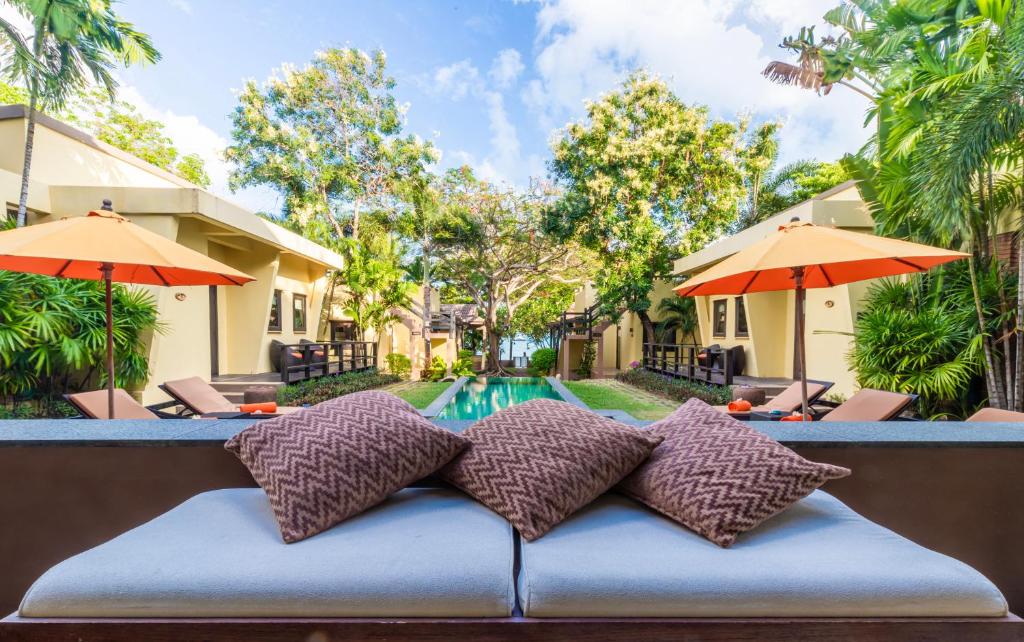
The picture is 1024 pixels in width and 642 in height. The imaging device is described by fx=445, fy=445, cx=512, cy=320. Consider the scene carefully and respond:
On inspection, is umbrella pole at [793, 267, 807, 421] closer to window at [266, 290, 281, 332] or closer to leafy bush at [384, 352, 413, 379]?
window at [266, 290, 281, 332]

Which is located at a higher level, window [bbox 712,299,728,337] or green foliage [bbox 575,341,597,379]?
window [bbox 712,299,728,337]

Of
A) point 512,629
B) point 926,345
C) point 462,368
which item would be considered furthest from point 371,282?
point 512,629

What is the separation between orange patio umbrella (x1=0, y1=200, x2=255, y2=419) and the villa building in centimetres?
408

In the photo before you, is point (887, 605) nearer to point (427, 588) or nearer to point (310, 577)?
point (427, 588)

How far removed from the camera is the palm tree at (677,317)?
1567cm

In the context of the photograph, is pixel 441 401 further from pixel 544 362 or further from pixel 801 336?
pixel 544 362

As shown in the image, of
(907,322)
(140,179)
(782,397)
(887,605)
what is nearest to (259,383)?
(140,179)

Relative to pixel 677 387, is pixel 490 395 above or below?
below

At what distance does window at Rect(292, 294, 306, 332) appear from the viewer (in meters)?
13.0

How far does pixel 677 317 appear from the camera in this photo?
1595 cm

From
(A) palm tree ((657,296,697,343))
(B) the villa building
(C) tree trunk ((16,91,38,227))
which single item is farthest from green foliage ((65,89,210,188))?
(A) palm tree ((657,296,697,343))

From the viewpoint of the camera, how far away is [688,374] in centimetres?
1106

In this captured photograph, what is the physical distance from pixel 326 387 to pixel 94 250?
764 centimetres

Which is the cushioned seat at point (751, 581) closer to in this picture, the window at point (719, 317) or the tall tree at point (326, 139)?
the window at point (719, 317)
